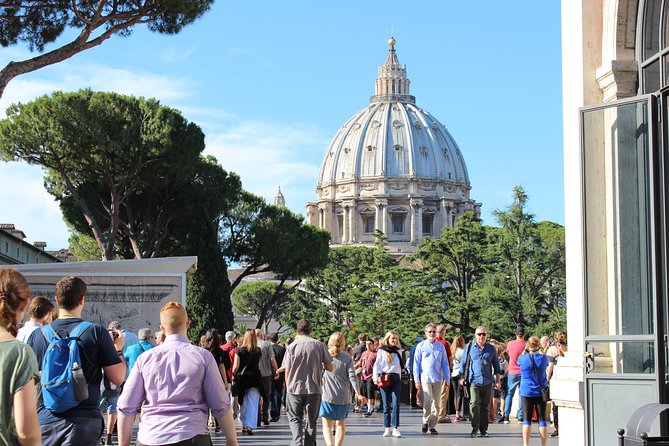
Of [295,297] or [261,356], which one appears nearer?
[261,356]

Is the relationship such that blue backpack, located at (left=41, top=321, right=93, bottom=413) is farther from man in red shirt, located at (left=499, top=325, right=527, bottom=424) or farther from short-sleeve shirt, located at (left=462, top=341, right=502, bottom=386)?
man in red shirt, located at (left=499, top=325, right=527, bottom=424)

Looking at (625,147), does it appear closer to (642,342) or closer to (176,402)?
(642,342)

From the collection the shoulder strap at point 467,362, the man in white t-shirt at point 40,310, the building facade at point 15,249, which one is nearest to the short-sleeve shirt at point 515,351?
the shoulder strap at point 467,362

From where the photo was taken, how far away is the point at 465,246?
51.4 meters

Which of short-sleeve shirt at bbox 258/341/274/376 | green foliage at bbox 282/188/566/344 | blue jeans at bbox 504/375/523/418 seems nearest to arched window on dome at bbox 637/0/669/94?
short-sleeve shirt at bbox 258/341/274/376

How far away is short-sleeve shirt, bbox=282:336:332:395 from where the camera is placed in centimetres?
885

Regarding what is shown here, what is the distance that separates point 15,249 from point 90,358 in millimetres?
46740

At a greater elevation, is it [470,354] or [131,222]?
[131,222]

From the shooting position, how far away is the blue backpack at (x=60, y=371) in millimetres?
4957

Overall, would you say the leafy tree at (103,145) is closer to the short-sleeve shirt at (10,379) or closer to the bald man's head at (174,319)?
the bald man's head at (174,319)

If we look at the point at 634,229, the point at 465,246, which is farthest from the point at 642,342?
the point at 465,246

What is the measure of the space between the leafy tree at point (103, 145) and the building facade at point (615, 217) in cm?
2270

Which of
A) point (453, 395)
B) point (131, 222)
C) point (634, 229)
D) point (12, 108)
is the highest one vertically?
point (12, 108)

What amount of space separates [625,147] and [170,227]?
Answer: 96.0ft
